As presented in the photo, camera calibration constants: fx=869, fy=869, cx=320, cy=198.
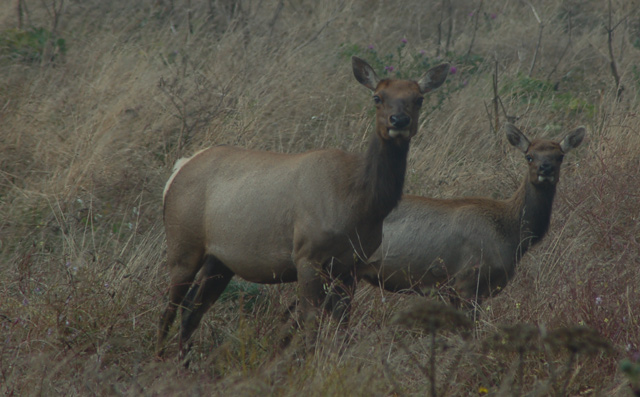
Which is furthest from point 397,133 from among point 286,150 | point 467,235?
point 286,150

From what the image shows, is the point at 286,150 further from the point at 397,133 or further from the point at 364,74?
the point at 397,133

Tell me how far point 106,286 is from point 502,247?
2949mm

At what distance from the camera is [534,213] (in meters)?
6.85

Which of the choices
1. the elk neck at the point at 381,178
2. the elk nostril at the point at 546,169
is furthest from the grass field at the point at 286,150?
the elk neck at the point at 381,178

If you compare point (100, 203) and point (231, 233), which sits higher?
point (231, 233)

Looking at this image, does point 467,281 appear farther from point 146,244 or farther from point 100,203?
point 100,203

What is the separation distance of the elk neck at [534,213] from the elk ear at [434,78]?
4.05 feet

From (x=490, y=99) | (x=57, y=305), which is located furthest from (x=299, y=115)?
(x=57, y=305)

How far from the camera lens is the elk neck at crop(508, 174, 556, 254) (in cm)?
681

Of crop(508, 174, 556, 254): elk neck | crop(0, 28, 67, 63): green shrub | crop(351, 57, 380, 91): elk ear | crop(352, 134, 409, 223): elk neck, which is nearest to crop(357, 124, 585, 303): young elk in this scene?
crop(508, 174, 556, 254): elk neck

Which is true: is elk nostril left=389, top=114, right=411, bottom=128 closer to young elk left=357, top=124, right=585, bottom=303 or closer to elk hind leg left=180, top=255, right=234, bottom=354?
young elk left=357, top=124, right=585, bottom=303

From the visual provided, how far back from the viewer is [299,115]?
9.36 m

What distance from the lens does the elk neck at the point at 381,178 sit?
5.64 metres

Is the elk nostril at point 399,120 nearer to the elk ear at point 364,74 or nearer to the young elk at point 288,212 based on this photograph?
the young elk at point 288,212
